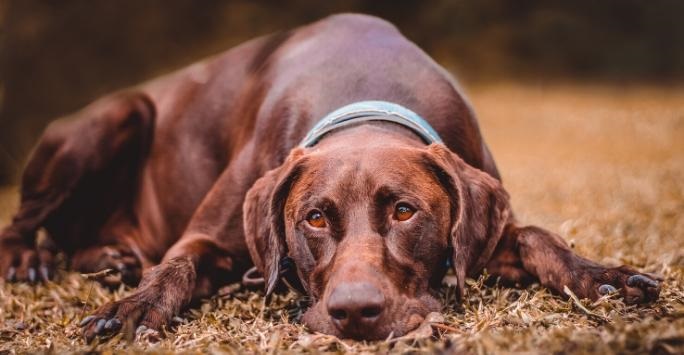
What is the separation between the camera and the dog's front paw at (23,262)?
375cm

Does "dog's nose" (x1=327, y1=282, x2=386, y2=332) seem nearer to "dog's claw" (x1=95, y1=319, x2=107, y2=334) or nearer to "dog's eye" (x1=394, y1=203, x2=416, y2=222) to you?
"dog's eye" (x1=394, y1=203, x2=416, y2=222)

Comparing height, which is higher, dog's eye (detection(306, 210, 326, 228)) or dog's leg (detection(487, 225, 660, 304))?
dog's eye (detection(306, 210, 326, 228))

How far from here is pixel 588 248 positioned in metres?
3.54

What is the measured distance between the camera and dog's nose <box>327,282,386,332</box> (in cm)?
215

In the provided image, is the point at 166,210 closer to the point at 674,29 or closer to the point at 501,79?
the point at 501,79

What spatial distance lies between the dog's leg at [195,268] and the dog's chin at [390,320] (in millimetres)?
612

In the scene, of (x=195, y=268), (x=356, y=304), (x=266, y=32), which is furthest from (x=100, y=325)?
(x=266, y=32)

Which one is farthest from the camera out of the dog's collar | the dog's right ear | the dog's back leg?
the dog's back leg

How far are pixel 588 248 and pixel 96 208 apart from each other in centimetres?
290

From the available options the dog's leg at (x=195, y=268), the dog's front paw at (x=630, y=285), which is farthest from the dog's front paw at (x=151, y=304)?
the dog's front paw at (x=630, y=285)

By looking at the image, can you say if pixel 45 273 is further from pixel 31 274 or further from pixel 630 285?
pixel 630 285

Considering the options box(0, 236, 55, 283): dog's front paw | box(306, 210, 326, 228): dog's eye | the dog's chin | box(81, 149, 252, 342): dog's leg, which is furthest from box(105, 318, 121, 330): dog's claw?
box(0, 236, 55, 283): dog's front paw

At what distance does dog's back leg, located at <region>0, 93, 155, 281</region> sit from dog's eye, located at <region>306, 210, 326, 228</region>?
7.04 feet

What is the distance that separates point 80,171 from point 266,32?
30.2 feet
